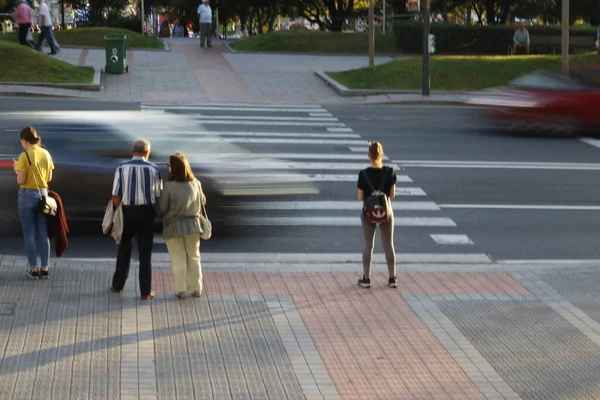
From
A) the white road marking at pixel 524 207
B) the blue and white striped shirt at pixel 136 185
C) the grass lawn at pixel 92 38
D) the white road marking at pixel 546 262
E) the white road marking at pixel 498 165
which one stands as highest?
the grass lawn at pixel 92 38

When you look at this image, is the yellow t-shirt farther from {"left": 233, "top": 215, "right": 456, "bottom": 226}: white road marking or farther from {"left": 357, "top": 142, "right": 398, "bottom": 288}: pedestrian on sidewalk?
{"left": 233, "top": 215, "right": 456, "bottom": 226}: white road marking

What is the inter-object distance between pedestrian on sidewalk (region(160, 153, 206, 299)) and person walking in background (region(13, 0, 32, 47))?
25.4m

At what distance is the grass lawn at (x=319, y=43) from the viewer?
41750 mm

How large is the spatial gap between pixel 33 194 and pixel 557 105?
47.3 feet

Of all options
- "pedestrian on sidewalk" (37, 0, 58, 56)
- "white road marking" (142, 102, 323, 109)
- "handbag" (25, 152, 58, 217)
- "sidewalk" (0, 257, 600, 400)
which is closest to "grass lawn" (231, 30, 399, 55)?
"pedestrian on sidewalk" (37, 0, 58, 56)

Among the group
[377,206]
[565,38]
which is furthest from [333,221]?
[565,38]

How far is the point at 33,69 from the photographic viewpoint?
29.6 m

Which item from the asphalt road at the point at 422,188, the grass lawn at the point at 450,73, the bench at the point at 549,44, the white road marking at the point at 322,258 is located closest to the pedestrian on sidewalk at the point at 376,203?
the white road marking at the point at 322,258

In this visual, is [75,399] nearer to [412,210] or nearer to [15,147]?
[15,147]

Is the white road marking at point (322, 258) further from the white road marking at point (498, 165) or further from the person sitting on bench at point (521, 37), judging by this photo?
the person sitting on bench at point (521, 37)

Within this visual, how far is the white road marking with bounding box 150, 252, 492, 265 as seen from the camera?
37.4 ft

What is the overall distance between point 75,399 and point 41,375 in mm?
578

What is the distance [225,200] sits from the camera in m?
12.2

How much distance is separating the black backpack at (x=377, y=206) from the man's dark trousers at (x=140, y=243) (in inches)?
82.9
